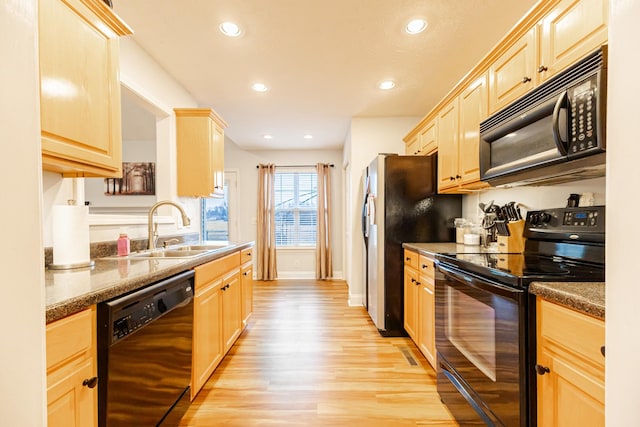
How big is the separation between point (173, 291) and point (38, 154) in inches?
40.0

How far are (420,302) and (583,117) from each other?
159 cm

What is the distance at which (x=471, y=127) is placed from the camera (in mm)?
2072

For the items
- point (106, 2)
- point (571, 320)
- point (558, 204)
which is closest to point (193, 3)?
point (106, 2)

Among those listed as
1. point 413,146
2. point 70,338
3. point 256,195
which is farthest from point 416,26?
point 256,195

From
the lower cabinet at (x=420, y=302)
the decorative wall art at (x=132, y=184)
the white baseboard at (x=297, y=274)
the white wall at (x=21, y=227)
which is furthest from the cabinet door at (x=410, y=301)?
the decorative wall art at (x=132, y=184)

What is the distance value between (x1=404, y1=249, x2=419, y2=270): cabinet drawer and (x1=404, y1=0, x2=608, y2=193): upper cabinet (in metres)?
0.64

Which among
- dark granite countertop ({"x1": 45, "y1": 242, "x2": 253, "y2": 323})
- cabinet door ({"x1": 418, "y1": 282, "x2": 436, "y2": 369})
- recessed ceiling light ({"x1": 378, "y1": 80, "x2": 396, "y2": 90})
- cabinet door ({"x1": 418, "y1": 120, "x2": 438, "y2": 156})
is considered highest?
recessed ceiling light ({"x1": 378, "y1": 80, "x2": 396, "y2": 90})

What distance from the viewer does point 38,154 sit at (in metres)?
0.49

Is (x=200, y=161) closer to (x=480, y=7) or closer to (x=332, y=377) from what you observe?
(x=332, y=377)

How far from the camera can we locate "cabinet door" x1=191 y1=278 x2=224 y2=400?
64.4 inches

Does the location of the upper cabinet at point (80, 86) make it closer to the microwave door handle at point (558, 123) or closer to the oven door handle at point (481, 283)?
the oven door handle at point (481, 283)

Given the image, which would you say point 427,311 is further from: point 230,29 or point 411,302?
point 230,29

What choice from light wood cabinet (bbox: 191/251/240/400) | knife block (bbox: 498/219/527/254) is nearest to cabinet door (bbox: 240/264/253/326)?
light wood cabinet (bbox: 191/251/240/400)

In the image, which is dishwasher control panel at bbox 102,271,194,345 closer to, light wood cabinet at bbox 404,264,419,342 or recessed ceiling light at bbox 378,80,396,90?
light wood cabinet at bbox 404,264,419,342
